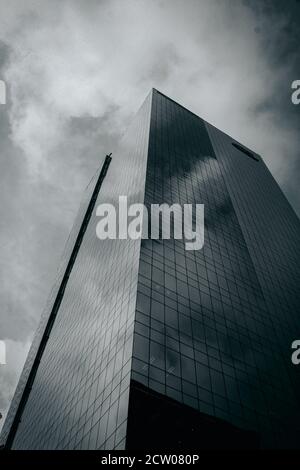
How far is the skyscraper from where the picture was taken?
27.9m

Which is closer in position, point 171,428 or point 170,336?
point 171,428

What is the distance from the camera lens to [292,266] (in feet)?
244

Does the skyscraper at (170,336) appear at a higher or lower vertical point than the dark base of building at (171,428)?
higher

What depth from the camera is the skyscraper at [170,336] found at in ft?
91.7

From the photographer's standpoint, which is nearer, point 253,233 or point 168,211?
point 168,211

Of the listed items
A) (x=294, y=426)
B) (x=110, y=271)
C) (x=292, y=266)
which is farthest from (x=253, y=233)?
(x=294, y=426)

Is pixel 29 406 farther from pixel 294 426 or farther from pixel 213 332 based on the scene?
pixel 294 426

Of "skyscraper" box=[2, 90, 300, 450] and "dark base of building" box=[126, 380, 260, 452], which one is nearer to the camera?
"dark base of building" box=[126, 380, 260, 452]

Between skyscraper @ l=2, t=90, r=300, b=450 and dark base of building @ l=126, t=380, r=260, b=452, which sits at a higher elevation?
skyscraper @ l=2, t=90, r=300, b=450

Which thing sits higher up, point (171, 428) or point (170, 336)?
point (170, 336)

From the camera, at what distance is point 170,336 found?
3256cm

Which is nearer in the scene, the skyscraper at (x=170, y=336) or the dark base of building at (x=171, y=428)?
the dark base of building at (x=171, y=428)

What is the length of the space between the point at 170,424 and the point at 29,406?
128 feet
